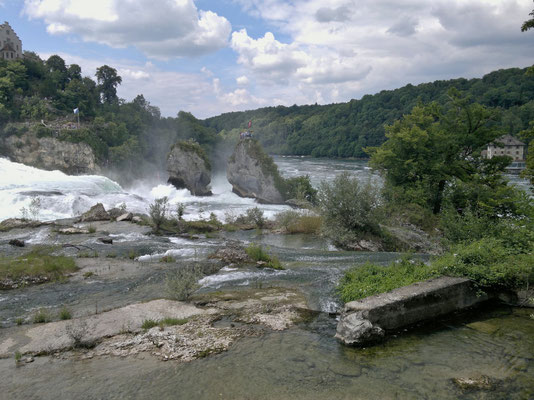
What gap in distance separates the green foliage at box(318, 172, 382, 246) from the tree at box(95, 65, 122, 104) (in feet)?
275

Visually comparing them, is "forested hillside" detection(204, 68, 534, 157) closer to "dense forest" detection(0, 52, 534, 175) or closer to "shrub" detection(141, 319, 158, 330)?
"dense forest" detection(0, 52, 534, 175)

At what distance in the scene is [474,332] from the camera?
8.14 m

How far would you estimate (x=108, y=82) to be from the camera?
302ft

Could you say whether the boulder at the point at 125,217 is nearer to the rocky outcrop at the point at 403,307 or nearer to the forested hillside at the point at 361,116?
the rocky outcrop at the point at 403,307

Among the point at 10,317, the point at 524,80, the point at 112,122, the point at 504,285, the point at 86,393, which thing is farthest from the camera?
the point at 524,80

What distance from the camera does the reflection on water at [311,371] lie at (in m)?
6.17

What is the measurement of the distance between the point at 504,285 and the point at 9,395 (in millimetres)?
10763

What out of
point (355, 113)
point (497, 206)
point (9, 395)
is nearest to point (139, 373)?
point (9, 395)

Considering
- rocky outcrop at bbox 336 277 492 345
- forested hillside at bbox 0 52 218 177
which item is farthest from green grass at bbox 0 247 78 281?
forested hillside at bbox 0 52 218 177

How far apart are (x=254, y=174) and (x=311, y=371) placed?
48.8 meters

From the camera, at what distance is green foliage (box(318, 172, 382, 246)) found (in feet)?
68.6

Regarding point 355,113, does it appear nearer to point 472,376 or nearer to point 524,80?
point 524,80

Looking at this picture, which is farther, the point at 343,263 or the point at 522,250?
the point at 343,263

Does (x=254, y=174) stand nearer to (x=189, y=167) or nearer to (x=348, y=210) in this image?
(x=189, y=167)
